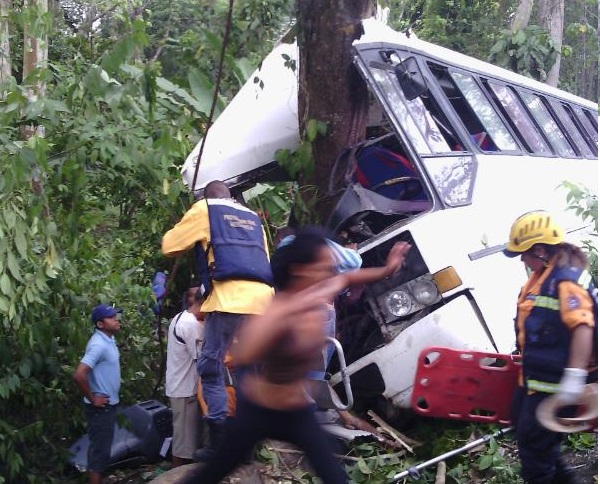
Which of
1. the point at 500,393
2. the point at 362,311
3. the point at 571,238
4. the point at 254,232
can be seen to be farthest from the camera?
the point at 571,238

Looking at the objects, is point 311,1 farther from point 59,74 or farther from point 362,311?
point 362,311

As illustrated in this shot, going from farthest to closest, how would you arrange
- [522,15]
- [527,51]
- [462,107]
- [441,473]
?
[522,15]
[527,51]
[462,107]
[441,473]

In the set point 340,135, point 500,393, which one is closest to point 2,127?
point 340,135

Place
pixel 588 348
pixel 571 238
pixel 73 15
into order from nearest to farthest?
pixel 588 348 → pixel 571 238 → pixel 73 15

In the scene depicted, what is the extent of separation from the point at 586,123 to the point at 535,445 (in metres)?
7.28

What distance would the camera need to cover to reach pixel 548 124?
28.7 feet

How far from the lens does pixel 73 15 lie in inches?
753

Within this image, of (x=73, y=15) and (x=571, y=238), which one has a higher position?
(x=73, y=15)

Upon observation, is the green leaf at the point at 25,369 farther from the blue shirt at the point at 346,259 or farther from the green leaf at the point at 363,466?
the green leaf at the point at 363,466

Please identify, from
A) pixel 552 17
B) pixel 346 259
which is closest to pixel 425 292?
pixel 346 259

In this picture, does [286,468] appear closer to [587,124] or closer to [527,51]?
[587,124]

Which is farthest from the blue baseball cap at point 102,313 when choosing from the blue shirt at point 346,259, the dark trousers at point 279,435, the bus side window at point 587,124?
the bus side window at point 587,124

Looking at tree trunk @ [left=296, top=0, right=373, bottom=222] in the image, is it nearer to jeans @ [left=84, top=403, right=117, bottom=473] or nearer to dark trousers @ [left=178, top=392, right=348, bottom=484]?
jeans @ [left=84, top=403, right=117, bottom=473]

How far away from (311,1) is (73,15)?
44.3ft
